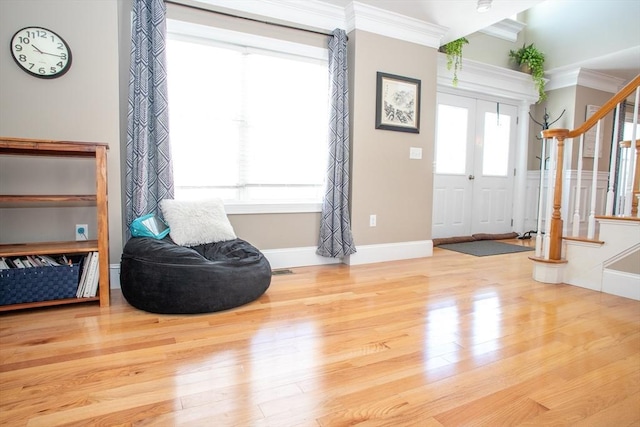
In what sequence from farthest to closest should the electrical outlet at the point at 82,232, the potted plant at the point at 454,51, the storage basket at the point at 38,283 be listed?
the potted plant at the point at 454,51 < the electrical outlet at the point at 82,232 < the storage basket at the point at 38,283

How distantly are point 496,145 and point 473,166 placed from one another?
0.57m

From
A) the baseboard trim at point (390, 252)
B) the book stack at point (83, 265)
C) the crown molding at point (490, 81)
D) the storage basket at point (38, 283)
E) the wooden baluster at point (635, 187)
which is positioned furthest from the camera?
the crown molding at point (490, 81)

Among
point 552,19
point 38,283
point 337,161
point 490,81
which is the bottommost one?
point 38,283

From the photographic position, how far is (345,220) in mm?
3424

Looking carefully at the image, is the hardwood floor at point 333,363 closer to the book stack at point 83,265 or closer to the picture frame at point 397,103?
the book stack at point 83,265

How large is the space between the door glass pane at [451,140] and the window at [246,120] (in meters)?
2.06

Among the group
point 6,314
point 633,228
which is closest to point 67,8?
point 6,314

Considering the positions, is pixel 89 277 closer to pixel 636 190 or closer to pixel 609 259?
pixel 609 259

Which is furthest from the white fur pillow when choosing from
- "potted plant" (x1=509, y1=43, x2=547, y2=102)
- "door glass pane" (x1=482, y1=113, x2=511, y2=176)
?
"potted plant" (x1=509, y1=43, x2=547, y2=102)

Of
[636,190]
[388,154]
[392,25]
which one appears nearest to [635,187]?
[636,190]

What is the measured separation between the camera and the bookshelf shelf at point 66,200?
2010mm

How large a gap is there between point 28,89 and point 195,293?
1.70m

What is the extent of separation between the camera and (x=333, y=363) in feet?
5.12

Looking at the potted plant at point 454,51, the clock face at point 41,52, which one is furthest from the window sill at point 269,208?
the potted plant at point 454,51
